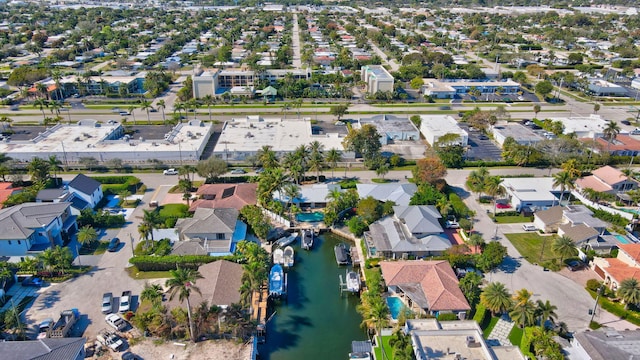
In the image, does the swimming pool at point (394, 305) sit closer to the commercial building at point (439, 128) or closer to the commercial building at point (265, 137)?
the commercial building at point (265, 137)

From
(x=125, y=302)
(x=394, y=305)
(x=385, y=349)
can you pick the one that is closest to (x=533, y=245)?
(x=394, y=305)

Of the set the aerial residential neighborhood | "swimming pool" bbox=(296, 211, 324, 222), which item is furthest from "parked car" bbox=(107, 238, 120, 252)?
"swimming pool" bbox=(296, 211, 324, 222)

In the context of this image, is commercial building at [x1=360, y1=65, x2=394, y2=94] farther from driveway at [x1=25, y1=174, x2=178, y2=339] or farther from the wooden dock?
the wooden dock

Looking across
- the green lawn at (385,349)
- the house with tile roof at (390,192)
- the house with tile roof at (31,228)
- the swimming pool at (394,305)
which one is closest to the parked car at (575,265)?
the house with tile roof at (390,192)

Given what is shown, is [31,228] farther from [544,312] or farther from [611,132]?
[611,132]

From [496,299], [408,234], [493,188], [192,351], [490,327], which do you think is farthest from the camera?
[493,188]

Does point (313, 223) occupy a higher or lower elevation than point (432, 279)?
lower
